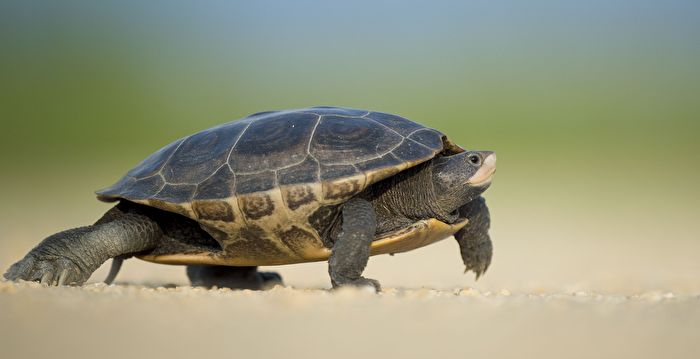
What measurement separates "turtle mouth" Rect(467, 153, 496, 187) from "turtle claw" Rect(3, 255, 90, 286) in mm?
3396

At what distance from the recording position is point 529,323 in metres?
3.19

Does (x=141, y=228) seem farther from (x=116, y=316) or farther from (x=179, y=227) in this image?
(x=116, y=316)

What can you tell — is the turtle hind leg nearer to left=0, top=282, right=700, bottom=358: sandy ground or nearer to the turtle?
the turtle

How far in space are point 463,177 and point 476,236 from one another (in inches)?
44.4

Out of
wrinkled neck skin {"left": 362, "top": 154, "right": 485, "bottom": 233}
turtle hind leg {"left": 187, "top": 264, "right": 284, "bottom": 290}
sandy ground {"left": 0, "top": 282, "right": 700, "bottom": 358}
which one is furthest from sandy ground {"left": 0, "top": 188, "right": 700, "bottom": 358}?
turtle hind leg {"left": 187, "top": 264, "right": 284, "bottom": 290}

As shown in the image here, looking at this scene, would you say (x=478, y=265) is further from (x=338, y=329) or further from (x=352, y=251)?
(x=338, y=329)

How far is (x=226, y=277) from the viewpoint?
7250 millimetres

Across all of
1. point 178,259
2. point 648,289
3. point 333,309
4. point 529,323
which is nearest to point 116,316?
point 333,309

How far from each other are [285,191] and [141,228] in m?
1.56

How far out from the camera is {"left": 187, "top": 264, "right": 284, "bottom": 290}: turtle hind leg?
7.23m

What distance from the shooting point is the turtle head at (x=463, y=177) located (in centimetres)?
605

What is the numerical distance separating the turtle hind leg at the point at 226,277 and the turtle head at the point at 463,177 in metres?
2.33

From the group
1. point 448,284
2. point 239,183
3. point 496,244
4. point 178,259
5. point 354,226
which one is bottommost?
point 496,244

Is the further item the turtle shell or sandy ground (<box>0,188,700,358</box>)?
the turtle shell
